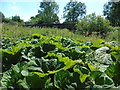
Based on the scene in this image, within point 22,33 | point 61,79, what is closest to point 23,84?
point 61,79

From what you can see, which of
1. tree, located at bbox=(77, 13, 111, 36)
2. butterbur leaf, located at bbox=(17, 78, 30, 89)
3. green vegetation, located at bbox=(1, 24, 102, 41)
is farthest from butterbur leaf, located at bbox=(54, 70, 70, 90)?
tree, located at bbox=(77, 13, 111, 36)

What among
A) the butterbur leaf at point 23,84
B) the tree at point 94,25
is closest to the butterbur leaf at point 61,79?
the butterbur leaf at point 23,84

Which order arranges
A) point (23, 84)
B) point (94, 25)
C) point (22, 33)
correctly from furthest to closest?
point (94, 25), point (22, 33), point (23, 84)

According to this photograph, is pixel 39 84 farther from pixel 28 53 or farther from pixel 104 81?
pixel 28 53

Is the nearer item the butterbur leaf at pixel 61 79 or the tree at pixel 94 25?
the butterbur leaf at pixel 61 79

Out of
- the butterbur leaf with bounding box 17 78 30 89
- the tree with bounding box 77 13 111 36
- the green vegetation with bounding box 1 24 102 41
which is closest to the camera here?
the butterbur leaf with bounding box 17 78 30 89

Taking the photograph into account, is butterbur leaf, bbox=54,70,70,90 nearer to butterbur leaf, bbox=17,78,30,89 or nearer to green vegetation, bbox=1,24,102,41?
butterbur leaf, bbox=17,78,30,89

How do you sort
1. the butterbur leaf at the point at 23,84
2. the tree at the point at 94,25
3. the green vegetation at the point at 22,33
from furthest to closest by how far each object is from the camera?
the tree at the point at 94,25 < the green vegetation at the point at 22,33 < the butterbur leaf at the point at 23,84

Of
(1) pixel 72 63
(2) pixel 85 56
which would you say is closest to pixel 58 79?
(1) pixel 72 63

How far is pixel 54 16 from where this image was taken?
27.3m

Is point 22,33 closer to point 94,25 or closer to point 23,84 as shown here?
point 23,84

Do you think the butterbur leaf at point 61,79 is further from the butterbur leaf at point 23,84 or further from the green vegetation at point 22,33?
the green vegetation at point 22,33

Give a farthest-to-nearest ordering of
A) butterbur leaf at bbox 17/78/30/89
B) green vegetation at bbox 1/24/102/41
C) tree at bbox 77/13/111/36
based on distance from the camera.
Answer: tree at bbox 77/13/111/36, green vegetation at bbox 1/24/102/41, butterbur leaf at bbox 17/78/30/89

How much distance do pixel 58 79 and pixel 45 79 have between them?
0.28ft
